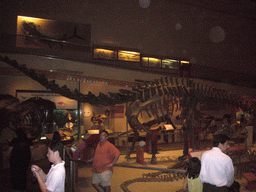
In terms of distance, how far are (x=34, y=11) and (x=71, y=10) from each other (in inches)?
73.6

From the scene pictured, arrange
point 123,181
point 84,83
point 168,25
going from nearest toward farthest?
point 123,181 → point 84,83 → point 168,25

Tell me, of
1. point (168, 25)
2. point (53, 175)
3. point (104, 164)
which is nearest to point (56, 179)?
point (53, 175)

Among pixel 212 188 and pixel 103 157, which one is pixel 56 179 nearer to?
pixel 103 157

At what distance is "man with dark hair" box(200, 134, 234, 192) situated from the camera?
238 cm

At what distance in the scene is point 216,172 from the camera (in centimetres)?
239

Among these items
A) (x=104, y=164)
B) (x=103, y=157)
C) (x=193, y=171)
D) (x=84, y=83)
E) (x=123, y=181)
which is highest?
(x=84, y=83)

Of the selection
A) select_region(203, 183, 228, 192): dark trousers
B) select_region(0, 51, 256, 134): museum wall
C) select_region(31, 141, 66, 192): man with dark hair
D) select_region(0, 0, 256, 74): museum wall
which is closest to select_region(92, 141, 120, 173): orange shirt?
select_region(31, 141, 66, 192): man with dark hair

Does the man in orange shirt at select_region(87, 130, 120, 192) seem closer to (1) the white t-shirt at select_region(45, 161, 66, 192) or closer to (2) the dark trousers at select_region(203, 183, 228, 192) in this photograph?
(1) the white t-shirt at select_region(45, 161, 66, 192)

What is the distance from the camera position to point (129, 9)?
12.7 metres

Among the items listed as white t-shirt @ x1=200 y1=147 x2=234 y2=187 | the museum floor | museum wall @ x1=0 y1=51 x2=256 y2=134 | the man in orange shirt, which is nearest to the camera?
white t-shirt @ x1=200 y1=147 x2=234 y2=187

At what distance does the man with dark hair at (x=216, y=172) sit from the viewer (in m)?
2.38

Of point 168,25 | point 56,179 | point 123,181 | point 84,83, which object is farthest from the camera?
point 168,25

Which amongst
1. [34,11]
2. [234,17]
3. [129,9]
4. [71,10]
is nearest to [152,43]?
[129,9]

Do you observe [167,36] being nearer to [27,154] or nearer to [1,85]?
[1,85]
